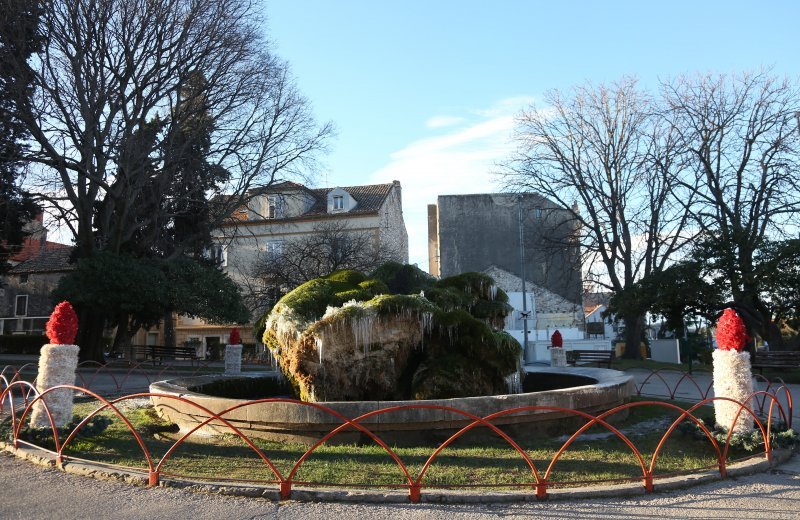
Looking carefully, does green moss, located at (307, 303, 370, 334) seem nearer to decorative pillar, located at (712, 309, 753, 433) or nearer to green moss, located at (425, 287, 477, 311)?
green moss, located at (425, 287, 477, 311)

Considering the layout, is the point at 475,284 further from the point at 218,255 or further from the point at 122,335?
the point at 218,255

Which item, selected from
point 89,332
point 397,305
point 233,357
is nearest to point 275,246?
point 89,332

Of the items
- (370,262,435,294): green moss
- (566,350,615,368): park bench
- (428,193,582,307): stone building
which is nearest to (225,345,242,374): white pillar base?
(370,262,435,294): green moss

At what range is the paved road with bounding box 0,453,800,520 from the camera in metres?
5.42

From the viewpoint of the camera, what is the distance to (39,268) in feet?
153

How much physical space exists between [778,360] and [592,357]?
7128 mm

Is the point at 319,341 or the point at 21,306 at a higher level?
the point at 21,306

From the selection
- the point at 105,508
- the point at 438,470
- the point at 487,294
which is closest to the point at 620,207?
the point at 487,294

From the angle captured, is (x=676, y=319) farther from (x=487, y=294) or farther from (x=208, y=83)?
(x=208, y=83)

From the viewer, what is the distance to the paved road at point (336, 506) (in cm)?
542

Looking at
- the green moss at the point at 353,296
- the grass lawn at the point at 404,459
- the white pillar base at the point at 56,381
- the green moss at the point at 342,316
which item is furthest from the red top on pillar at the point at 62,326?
the green moss at the point at 353,296

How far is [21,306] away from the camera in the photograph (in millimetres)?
46844

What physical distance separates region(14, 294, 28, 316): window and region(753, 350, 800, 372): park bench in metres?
47.9

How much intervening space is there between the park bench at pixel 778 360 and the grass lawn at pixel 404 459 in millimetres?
13470
